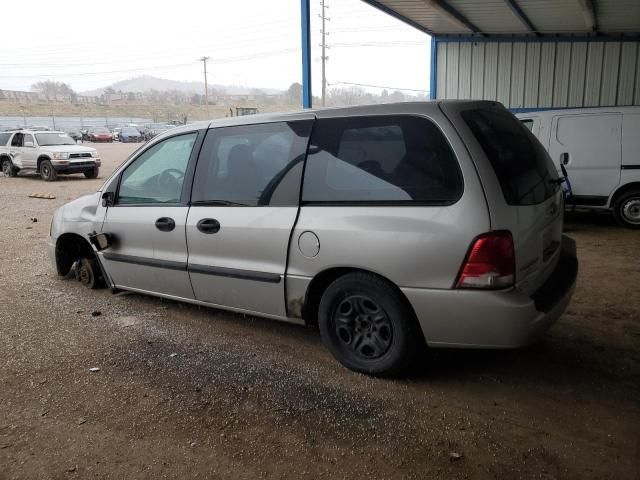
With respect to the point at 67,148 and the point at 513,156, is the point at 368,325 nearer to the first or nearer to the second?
the point at 513,156

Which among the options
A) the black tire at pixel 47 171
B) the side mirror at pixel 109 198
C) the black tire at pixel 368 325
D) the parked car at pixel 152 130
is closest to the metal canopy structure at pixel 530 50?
the side mirror at pixel 109 198

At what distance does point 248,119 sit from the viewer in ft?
12.5

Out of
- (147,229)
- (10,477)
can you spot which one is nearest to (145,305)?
(147,229)

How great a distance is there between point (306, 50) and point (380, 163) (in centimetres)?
771

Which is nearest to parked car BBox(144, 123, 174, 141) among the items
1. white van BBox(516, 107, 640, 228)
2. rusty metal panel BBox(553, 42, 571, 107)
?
rusty metal panel BBox(553, 42, 571, 107)

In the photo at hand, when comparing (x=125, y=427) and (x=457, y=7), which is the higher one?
(x=457, y=7)

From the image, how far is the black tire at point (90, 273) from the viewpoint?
5152 millimetres

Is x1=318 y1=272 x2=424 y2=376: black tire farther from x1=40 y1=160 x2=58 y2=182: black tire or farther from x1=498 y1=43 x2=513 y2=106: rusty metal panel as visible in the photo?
x1=40 y1=160 x2=58 y2=182: black tire

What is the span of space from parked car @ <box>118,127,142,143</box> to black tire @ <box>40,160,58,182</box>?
98.7 feet

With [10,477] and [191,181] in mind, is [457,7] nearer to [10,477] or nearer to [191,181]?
[191,181]

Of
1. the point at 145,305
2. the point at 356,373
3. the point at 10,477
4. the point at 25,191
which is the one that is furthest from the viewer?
the point at 25,191

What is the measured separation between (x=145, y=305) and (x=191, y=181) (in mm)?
1464

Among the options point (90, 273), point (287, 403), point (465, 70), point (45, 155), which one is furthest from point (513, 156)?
point (45, 155)

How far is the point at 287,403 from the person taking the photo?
10.0ft
